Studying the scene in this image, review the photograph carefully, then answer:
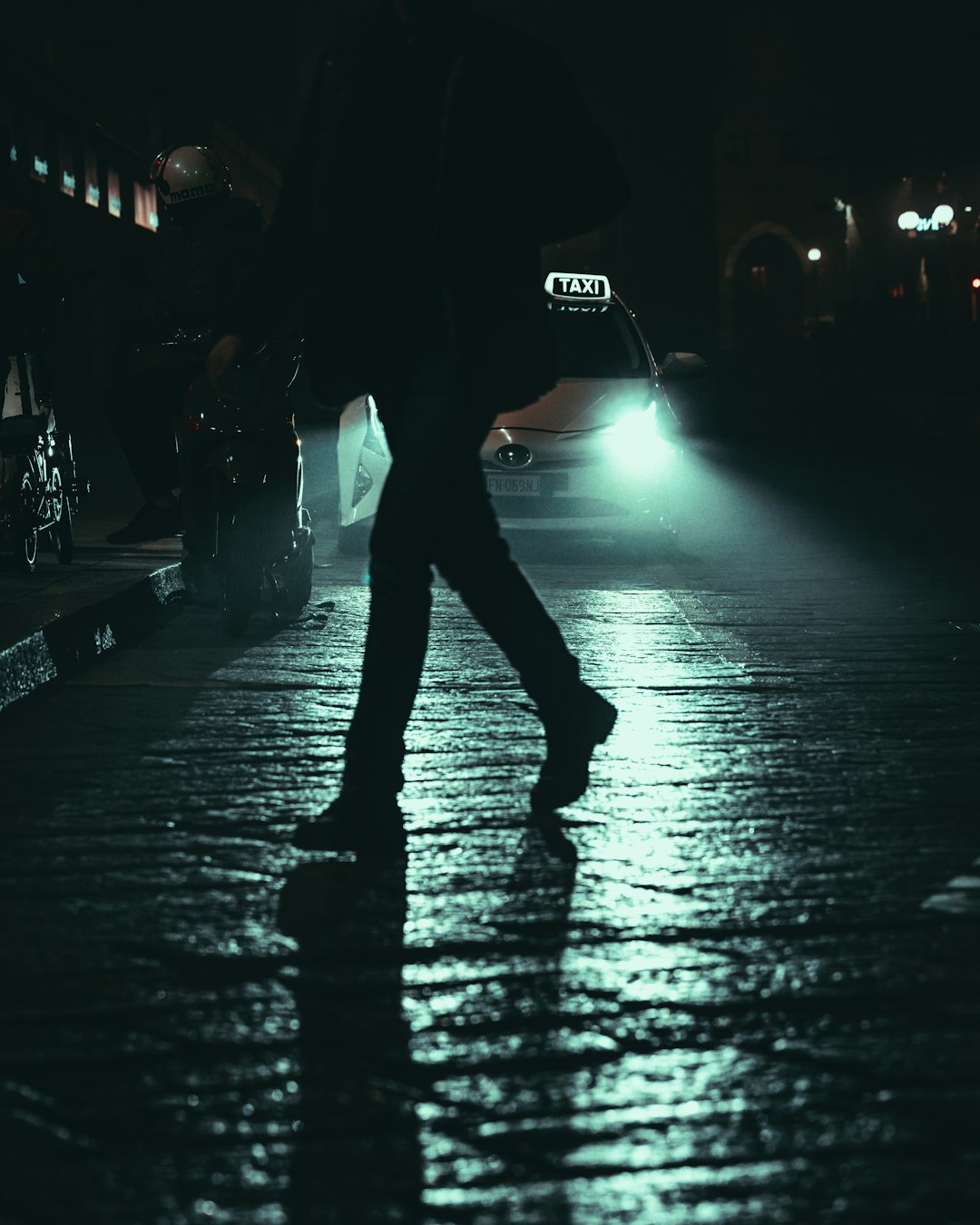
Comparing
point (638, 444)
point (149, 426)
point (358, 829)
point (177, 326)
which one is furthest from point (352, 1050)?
point (638, 444)

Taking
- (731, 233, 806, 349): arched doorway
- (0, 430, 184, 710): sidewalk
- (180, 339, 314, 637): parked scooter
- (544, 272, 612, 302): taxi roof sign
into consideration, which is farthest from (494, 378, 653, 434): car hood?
(731, 233, 806, 349): arched doorway

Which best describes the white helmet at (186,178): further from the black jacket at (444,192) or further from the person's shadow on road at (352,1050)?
the person's shadow on road at (352,1050)

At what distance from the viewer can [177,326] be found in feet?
25.4

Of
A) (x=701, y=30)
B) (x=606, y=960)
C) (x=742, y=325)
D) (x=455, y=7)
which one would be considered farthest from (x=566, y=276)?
(x=742, y=325)

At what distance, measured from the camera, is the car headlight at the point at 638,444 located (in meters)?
11.4

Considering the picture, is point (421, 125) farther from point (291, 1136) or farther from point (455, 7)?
point (291, 1136)

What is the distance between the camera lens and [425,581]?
4348mm

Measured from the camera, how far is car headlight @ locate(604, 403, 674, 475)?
1142cm

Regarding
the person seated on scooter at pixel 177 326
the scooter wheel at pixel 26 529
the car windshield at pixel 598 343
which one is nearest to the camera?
the person seated on scooter at pixel 177 326

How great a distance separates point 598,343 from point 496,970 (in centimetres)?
937

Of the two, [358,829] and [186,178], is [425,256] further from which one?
[186,178]

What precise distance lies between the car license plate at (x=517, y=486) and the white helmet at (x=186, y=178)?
12.5 feet

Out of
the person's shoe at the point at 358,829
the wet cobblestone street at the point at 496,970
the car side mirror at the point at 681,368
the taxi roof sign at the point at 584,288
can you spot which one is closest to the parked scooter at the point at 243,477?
the wet cobblestone street at the point at 496,970

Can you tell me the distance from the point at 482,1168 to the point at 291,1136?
10.8 inches
